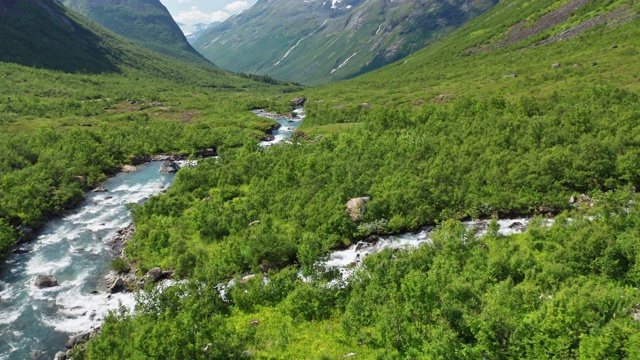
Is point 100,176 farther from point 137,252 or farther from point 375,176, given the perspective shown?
point 375,176

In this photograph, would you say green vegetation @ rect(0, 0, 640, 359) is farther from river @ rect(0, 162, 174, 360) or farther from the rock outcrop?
river @ rect(0, 162, 174, 360)

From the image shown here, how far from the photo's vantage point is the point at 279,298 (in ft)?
129

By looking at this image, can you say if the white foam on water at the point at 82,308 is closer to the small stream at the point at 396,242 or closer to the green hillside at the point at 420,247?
the green hillside at the point at 420,247

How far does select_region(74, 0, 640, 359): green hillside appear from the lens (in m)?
27.2

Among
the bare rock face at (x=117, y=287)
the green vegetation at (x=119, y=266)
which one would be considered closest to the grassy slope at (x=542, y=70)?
the green vegetation at (x=119, y=266)

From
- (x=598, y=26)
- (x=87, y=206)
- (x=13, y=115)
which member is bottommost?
(x=598, y=26)

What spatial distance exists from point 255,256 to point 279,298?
329 inches

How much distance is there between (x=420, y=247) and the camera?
41.3m

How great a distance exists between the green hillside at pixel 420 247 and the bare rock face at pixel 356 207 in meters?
0.99

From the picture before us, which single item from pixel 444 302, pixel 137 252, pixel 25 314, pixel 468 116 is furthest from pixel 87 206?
pixel 468 116

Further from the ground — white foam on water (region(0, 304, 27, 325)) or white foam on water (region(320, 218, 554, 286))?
white foam on water (region(0, 304, 27, 325))

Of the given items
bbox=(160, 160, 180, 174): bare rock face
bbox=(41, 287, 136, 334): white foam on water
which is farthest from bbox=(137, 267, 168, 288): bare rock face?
bbox=(160, 160, 180, 174): bare rock face

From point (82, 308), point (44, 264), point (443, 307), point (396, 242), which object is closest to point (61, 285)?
point (82, 308)

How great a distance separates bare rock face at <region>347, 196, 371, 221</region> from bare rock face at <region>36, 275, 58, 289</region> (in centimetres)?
3653
